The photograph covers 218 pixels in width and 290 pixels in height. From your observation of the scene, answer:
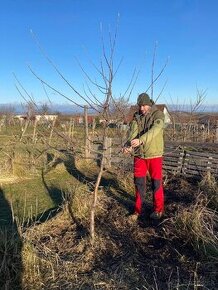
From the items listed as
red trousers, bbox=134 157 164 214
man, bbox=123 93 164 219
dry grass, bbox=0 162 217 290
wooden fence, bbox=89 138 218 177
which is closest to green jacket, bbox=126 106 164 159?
man, bbox=123 93 164 219

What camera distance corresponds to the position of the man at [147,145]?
5.53 meters

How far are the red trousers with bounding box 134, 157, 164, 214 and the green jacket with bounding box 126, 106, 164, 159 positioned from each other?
15cm

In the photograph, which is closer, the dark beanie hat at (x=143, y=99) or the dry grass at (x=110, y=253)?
the dry grass at (x=110, y=253)

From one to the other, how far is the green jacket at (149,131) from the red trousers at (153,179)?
0.49 feet

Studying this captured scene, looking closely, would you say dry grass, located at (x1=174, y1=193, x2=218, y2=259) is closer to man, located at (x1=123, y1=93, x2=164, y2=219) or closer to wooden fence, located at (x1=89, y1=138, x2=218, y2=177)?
man, located at (x1=123, y1=93, x2=164, y2=219)

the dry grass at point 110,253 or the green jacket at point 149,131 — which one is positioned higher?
the green jacket at point 149,131

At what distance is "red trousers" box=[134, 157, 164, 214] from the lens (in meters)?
5.85

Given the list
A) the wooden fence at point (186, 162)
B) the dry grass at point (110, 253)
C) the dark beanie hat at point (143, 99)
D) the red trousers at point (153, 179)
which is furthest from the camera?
the wooden fence at point (186, 162)

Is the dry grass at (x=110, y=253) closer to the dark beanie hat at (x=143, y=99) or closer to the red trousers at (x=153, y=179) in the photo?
the red trousers at (x=153, y=179)

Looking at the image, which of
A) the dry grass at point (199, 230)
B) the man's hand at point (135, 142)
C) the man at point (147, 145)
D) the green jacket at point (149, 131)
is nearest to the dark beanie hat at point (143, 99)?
the man at point (147, 145)

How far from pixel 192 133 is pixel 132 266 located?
35.4 ft

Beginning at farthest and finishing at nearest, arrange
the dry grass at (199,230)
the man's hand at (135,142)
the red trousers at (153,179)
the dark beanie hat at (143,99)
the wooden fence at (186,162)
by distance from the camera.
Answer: the wooden fence at (186,162) < the red trousers at (153,179) < the dark beanie hat at (143,99) < the man's hand at (135,142) < the dry grass at (199,230)

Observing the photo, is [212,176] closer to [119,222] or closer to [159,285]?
[119,222]

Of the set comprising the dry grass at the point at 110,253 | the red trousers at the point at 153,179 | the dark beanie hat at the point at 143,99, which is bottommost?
the dry grass at the point at 110,253
